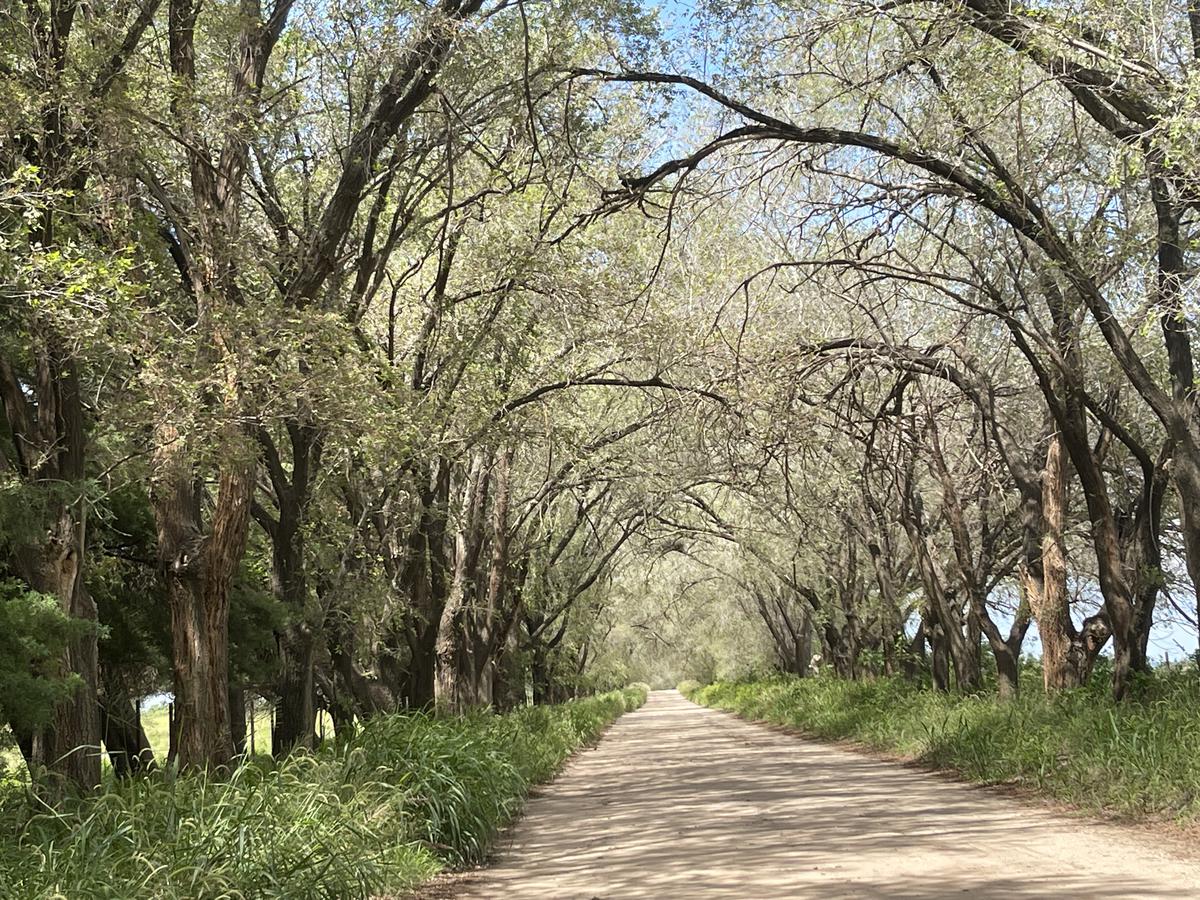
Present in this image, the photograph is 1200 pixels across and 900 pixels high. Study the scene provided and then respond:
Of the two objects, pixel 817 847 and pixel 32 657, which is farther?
pixel 32 657

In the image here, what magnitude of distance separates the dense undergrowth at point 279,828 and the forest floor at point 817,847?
456 mm

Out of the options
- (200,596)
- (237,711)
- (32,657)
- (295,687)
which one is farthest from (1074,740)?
(237,711)

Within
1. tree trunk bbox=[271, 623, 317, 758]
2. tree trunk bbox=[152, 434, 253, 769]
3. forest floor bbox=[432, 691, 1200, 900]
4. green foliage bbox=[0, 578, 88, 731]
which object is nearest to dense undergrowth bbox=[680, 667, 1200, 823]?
forest floor bbox=[432, 691, 1200, 900]

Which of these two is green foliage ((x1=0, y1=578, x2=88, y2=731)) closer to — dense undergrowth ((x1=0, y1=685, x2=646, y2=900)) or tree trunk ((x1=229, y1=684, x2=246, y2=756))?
dense undergrowth ((x1=0, y1=685, x2=646, y2=900))

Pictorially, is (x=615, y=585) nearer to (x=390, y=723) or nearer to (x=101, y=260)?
(x=390, y=723)

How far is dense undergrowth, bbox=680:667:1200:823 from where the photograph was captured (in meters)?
8.68

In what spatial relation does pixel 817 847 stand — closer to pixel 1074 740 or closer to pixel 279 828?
pixel 279 828

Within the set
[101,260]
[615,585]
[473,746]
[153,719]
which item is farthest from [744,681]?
[101,260]

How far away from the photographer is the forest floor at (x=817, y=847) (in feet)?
20.8

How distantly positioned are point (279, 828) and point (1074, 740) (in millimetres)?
7333

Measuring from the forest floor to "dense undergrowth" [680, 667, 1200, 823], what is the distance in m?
0.39

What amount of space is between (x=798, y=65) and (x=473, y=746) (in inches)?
290

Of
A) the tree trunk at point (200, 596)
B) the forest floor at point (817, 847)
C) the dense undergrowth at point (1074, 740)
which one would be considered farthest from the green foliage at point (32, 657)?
the dense undergrowth at point (1074, 740)

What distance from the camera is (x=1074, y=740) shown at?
1038 centimetres
